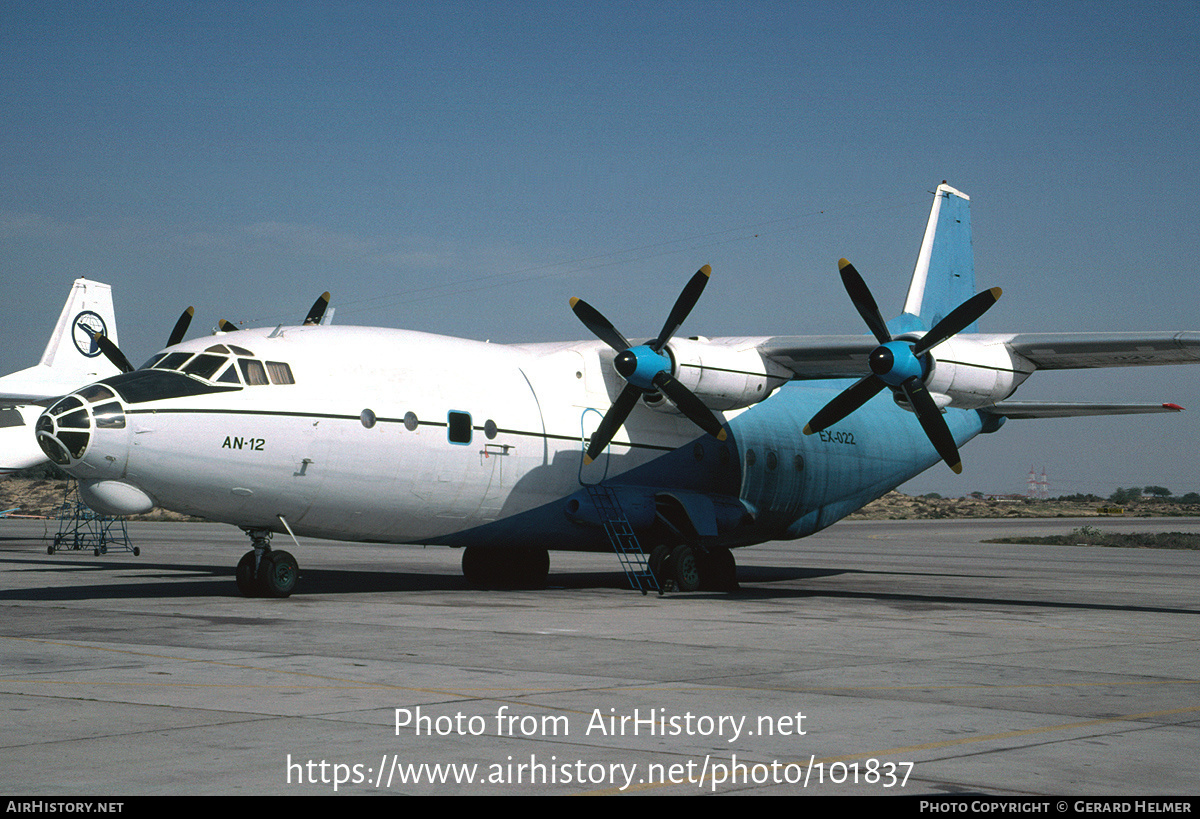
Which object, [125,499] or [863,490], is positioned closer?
[125,499]

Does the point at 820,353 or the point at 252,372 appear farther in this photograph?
the point at 820,353

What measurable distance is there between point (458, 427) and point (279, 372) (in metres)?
3.26

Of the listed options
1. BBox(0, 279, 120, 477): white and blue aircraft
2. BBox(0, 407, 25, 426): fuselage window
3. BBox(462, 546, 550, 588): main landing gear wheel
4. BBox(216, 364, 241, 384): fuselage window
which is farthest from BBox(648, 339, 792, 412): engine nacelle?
BBox(0, 407, 25, 426): fuselage window

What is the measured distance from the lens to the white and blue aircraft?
39.0 metres

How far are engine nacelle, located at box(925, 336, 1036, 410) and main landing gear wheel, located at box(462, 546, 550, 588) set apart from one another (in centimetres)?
854

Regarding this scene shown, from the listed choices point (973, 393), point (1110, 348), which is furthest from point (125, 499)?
point (1110, 348)

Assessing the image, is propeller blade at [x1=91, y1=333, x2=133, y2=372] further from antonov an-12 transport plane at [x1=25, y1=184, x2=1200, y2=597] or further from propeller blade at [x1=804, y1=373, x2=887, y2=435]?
propeller blade at [x1=804, y1=373, x2=887, y2=435]

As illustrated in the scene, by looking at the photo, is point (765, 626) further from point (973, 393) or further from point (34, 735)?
point (34, 735)

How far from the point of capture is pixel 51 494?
4311 inches

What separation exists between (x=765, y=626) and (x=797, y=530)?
11.0 meters

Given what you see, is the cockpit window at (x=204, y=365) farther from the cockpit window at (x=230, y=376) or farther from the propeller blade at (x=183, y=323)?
the propeller blade at (x=183, y=323)

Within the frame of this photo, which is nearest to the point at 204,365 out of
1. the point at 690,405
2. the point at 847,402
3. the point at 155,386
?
the point at 155,386

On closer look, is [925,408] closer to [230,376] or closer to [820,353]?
[820,353]

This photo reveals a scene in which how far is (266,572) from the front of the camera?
18875 millimetres
